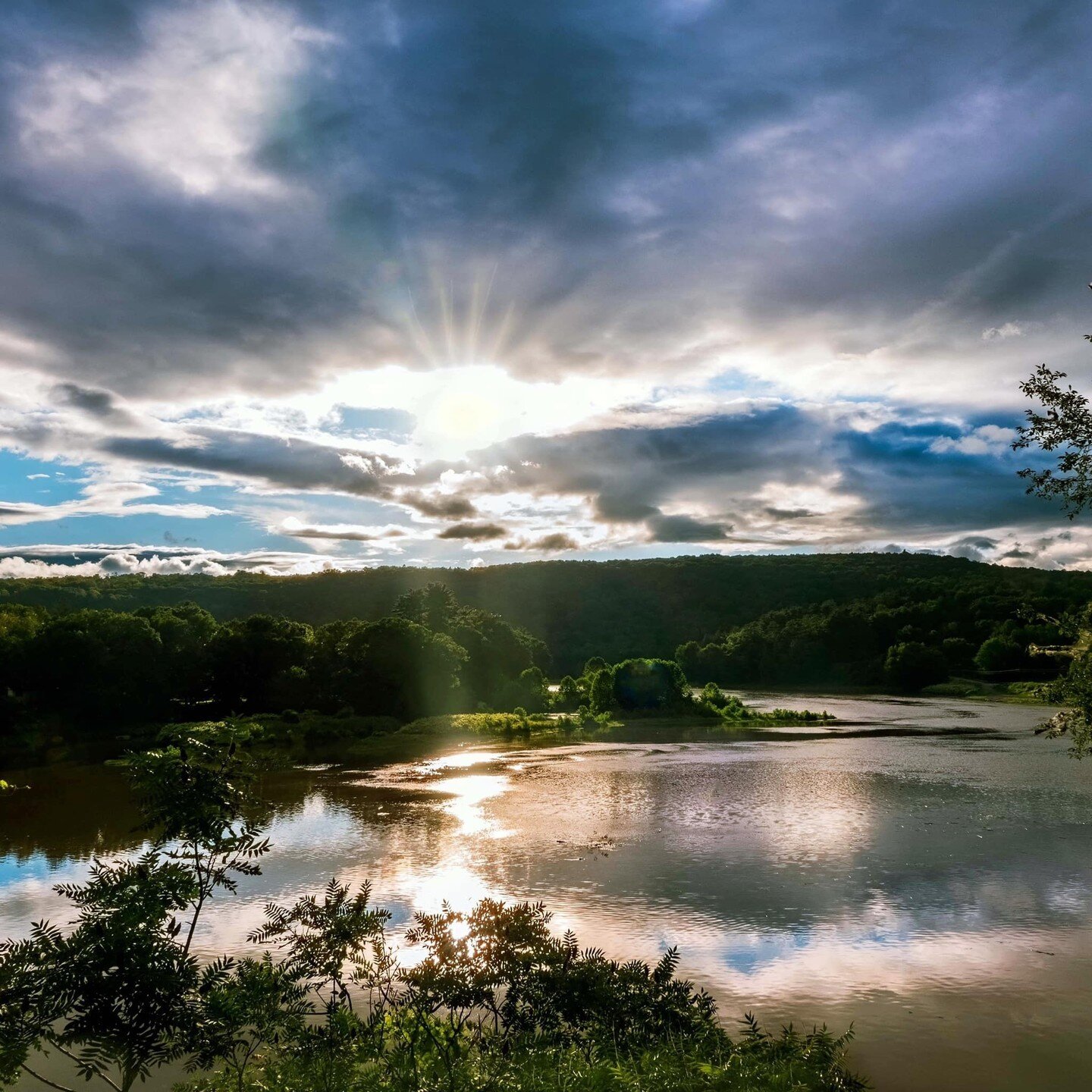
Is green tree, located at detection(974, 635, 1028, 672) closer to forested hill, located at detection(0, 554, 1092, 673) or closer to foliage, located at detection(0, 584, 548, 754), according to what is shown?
forested hill, located at detection(0, 554, 1092, 673)

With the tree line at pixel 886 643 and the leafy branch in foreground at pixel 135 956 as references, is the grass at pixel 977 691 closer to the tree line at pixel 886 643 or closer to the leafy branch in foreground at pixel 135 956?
the tree line at pixel 886 643

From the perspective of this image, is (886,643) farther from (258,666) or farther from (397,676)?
(258,666)

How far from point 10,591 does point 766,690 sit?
97300 millimetres

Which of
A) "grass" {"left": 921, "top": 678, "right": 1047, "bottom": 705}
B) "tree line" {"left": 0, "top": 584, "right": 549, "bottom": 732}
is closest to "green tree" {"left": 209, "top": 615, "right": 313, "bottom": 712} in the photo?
"tree line" {"left": 0, "top": 584, "right": 549, "bottom": 732}

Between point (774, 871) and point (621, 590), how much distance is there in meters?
141

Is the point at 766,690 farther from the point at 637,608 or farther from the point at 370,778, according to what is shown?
the point at 370,778

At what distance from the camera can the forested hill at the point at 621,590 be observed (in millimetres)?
129250

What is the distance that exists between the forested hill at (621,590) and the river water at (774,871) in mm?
93238

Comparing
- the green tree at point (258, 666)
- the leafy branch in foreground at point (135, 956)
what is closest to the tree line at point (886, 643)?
the green tree at point (258, 666)

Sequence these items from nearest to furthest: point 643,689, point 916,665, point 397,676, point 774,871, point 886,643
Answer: point 774,871 → point 397,676 → point 643,689 → point 916,665 → point 886,643

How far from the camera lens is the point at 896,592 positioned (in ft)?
420

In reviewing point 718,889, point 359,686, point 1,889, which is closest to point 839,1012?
point 718,889

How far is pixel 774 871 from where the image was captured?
19.4 metres

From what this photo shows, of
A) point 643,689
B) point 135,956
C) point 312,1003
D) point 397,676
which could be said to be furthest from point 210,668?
point 135,956
